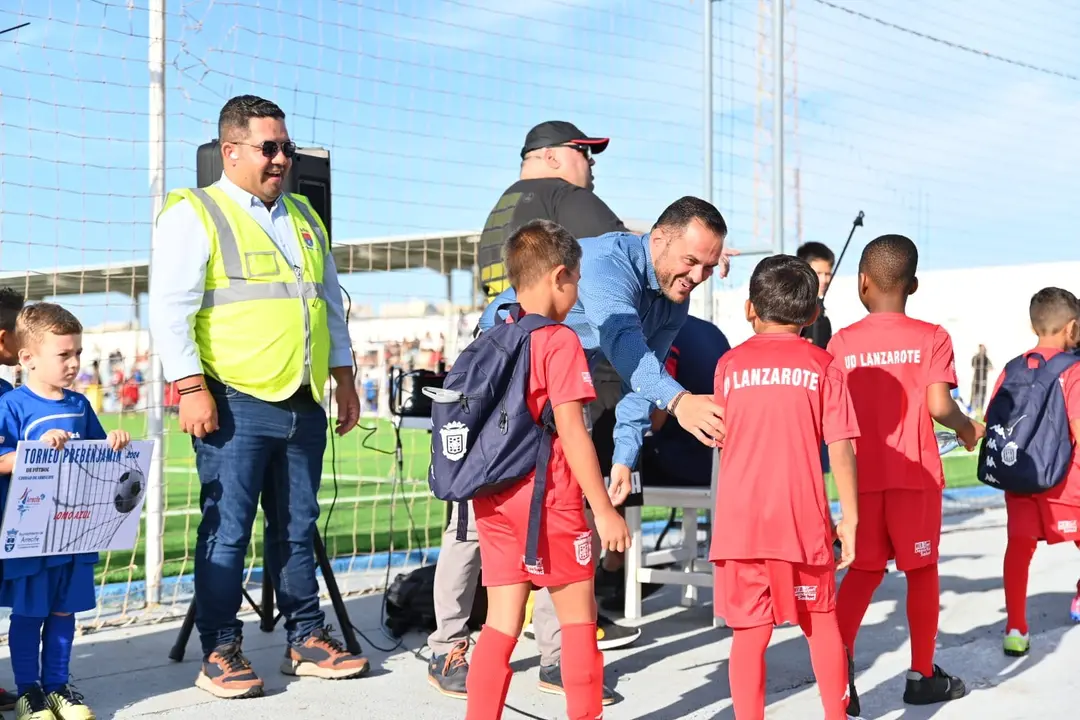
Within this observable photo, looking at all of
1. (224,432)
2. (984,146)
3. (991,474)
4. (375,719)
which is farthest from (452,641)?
(984,146)

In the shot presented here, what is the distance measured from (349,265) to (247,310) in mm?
2215

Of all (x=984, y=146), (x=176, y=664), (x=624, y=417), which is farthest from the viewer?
(x=984, y=146)

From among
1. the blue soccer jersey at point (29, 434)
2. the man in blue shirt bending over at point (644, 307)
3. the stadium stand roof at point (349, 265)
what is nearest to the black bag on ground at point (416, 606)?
the man in blue shirt bending over at point (644, 307)

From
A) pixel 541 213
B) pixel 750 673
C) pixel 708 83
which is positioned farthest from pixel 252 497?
pixel 708 83

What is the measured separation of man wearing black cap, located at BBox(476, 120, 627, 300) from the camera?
454 cm

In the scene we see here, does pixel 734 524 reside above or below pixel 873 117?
below

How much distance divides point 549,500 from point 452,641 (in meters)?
1.22

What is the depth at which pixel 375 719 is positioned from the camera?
→ 12.2ft

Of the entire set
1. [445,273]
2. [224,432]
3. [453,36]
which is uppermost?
[453,36]

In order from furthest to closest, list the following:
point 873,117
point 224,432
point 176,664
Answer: point 873,117
point 176,664
point 224,432

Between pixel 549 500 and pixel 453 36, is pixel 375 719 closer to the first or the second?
pixel 549 500

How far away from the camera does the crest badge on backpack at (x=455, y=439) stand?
3.09 m

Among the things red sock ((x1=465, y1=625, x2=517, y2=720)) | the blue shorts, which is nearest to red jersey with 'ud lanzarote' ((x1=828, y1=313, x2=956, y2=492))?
red sock ((x1=465, y1=625, x2=517, y2=720))

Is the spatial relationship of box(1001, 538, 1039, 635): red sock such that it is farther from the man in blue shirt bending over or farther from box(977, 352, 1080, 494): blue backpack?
the man in blue shirt bending over
